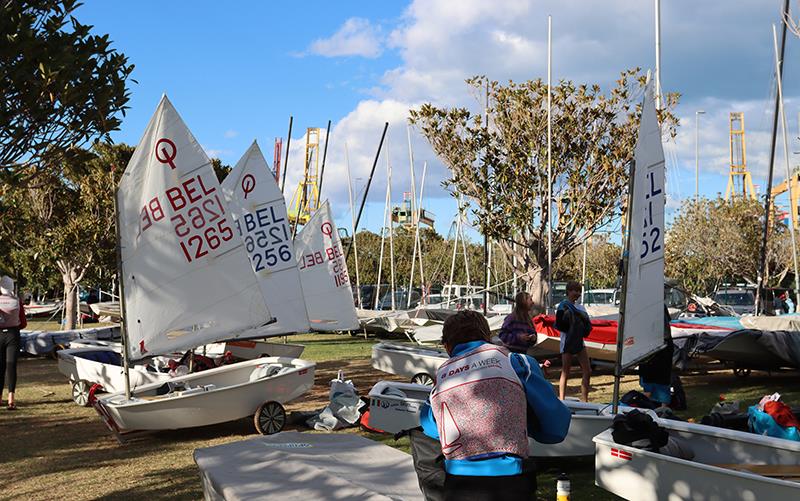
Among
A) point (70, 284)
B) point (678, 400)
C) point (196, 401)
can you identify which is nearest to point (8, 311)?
point (196, 401)

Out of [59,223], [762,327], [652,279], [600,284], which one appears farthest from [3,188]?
[600,284]

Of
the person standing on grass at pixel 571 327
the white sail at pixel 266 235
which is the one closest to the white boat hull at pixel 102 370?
the white sail at pixel 266 235

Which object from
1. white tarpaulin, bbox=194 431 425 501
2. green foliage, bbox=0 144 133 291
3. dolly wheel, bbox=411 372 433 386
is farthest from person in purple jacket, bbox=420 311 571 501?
green foliage, bbox=0 144 133 291

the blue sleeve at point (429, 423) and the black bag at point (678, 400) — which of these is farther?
the black bag at point (678, 400)

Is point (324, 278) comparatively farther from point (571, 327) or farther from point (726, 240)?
point (726, 240)

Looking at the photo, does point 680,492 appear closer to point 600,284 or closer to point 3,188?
point 3,188

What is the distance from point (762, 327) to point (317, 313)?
10.5 metres

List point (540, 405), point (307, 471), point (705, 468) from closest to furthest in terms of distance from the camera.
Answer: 1. point (540, 405)
2. point (307, 471)
3. point (705, 468)

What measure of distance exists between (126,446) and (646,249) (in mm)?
5975

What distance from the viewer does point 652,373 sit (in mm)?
9320

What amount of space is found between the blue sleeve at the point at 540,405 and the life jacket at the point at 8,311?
29.8 feet

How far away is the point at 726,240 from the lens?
1597 inches

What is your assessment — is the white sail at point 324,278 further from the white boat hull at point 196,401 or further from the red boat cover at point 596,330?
the white boat hull at point 196,401

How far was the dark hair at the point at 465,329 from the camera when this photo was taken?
3238 mm
